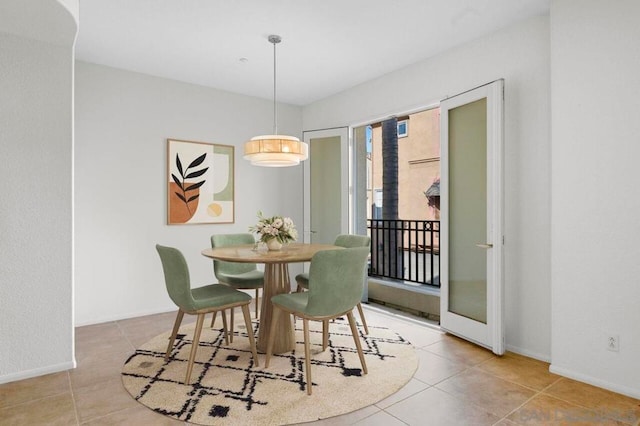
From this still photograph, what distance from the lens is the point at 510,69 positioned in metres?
2.96

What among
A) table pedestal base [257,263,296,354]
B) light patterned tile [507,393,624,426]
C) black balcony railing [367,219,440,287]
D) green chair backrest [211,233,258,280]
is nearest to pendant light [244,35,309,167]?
table pedestal base [257,263,296,354]

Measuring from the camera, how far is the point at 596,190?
235 cm

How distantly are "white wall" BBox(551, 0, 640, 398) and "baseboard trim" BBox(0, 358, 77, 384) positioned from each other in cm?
350

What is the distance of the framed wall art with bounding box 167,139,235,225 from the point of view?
4.16 meters

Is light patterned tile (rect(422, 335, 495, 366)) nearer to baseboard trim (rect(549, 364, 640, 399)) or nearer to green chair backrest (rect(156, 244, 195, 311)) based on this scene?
baseboard trim (rect(549, 364, 640, 399))

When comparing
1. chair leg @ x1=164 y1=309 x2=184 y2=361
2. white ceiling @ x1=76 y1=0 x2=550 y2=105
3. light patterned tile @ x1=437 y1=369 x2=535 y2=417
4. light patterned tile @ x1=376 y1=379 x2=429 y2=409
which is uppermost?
white ceiling @ x1=76 y1=0 x2=550 y2=105

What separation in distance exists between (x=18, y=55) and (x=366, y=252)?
2806mm

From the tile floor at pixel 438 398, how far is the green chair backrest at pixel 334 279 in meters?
0.63

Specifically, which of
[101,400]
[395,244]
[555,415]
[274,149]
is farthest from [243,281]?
[395,244]

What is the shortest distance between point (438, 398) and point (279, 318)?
129cm

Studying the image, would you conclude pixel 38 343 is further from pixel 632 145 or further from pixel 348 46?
pixel 632 145

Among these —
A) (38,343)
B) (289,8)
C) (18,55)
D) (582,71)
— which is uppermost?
(289,8)

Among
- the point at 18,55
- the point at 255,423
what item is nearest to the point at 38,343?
the point at 255,423

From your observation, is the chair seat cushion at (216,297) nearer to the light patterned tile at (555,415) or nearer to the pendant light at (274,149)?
the pendant light at (274,149)
